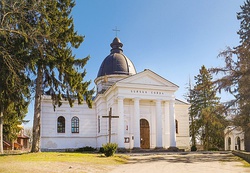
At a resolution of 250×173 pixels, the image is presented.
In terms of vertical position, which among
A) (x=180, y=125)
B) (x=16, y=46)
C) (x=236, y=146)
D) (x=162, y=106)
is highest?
(x=16, y=46)

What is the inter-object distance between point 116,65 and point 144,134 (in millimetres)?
10888

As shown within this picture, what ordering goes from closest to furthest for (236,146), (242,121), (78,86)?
(242,121)
(78,86)
(236,146)

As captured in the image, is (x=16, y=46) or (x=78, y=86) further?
(x=78, y=86)

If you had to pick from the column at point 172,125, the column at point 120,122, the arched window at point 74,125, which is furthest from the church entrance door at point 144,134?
the arched window at point 74,125

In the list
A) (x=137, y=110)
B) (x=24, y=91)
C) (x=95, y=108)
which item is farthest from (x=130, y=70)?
(x=24, y=91)

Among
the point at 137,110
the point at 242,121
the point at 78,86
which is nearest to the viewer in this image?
the point at 242,121

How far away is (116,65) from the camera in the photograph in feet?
127

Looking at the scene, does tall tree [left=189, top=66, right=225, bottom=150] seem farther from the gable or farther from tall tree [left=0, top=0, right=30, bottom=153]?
tall tree [left=0, top=0, right=30, bottom=153]

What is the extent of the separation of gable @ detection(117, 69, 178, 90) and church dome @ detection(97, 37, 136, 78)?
7382mm

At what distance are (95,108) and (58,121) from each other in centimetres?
516

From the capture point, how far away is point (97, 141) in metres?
36.9

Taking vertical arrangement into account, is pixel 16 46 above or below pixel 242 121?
above

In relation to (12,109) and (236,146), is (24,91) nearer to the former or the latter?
(12,109)

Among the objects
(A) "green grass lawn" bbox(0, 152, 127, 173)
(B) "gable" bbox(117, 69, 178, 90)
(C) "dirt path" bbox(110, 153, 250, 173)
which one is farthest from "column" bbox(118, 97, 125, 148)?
(A) "green grass lawn" bbox(0, 152, 127, 173)
